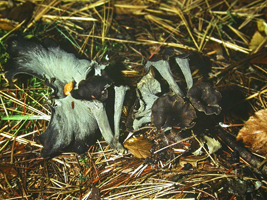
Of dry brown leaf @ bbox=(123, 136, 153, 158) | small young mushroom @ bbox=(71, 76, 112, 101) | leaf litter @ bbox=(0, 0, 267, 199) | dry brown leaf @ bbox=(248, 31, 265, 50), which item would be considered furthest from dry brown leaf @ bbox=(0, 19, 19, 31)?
dry brown leaf @ bbox=(248, 31, 265, 50)

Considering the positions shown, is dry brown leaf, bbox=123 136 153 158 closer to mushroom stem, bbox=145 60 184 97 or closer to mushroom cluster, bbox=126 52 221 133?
mushroom cluster, bbox=126 52 221 133

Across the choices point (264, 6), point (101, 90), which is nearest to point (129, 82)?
point (101, 90)

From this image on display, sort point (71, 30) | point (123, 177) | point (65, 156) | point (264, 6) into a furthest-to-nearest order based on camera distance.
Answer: point (264, 6), point (71, 30), point (65, 156), point (123, 177)

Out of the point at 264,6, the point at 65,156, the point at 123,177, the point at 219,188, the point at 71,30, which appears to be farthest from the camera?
the point at 264,6

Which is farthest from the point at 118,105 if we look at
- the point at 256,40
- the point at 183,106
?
the point at 256,40

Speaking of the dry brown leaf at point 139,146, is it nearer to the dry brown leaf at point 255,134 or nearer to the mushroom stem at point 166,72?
the mushroom stem at point 166,72

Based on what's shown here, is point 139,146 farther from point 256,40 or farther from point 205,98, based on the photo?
point 256,40

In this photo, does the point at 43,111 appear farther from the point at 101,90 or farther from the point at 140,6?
the point at 140,6
